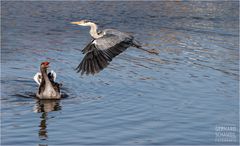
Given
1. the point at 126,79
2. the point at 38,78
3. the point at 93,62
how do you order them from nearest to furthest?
1. the point at 93,62
2. the point at 38,78
3. the point at 126,79

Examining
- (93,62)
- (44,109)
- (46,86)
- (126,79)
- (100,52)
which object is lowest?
(44,109)

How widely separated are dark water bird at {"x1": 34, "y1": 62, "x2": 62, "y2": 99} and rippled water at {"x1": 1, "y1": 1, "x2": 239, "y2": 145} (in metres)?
0.24

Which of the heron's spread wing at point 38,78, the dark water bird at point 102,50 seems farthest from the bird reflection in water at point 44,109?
the dark water bird at point 102,50

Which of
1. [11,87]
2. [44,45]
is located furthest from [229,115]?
[44,45]

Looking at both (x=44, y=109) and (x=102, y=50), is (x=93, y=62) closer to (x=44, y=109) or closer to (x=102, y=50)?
(x=102, y=50)

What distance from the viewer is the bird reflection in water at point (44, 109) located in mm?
10832

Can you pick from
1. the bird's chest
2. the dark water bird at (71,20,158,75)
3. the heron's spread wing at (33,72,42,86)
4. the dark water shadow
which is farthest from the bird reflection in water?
the dark water bird at (71,20,158,75)

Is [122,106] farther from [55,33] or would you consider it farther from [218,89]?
[55,33]

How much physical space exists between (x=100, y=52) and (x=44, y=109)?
82.3 inches

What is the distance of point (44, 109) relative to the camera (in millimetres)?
12961

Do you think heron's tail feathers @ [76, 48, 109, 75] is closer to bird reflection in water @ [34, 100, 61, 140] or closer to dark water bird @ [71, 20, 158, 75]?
dark water bird @ [71, 20, 158, 75]

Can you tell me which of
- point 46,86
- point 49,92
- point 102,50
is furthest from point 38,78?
point 102,50

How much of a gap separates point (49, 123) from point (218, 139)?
11.1ft

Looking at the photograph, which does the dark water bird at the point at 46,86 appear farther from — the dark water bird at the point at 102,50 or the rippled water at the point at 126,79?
the dark water bird at the point at 102,50
